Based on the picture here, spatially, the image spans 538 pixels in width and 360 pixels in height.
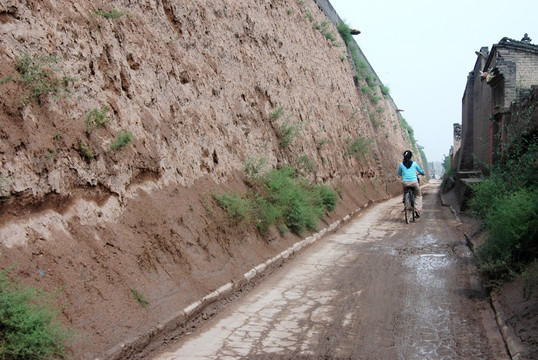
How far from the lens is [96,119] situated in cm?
644

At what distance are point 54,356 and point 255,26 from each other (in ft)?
42.3

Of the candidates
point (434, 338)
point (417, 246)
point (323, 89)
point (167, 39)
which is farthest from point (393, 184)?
point (434, 338)

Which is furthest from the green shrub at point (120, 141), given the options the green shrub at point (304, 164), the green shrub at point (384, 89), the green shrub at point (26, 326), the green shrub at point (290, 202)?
the green shrub at point (384, 89)

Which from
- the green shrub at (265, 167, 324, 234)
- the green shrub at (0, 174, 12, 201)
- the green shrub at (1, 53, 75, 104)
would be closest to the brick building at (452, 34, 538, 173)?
the green shrub at (265, 167, 324, 234)

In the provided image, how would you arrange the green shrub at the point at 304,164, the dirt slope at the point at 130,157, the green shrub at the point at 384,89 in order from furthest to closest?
the green shrub at the point at 384,89
the green shrub at the point at 304,164
the dirt slope at the point at 130,157

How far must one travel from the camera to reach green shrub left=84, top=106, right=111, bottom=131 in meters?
6.28

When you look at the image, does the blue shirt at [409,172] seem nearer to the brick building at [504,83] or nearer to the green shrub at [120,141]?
the brick building at [504,83]

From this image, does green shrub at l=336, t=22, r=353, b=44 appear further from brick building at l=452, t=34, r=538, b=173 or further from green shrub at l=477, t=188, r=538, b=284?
green shrub at l=477, t=188, r=538, b=284

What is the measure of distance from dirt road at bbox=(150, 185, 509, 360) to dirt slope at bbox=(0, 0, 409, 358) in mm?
786

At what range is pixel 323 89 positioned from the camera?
67.8ft

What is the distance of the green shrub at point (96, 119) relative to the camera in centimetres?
628

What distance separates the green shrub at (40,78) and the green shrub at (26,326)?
7.73ft

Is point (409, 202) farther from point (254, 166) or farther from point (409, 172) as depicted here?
point (254, 166)

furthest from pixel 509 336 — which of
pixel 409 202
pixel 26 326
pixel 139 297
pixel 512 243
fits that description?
pixel 409 202
